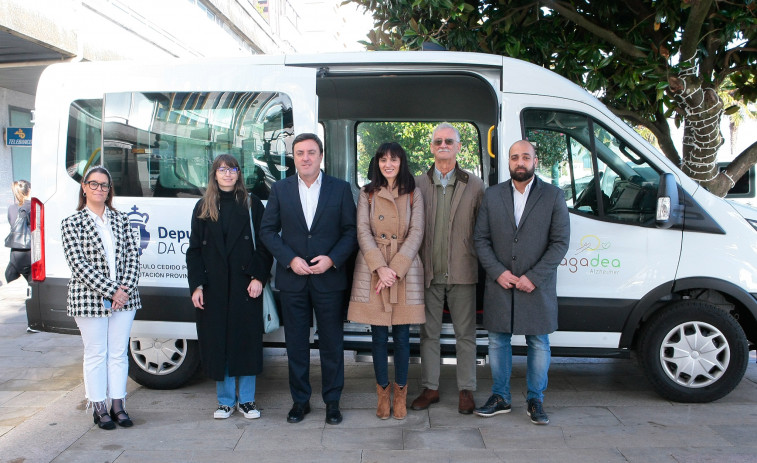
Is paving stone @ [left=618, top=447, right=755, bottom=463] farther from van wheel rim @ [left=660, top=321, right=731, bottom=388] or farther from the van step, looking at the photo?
the van step

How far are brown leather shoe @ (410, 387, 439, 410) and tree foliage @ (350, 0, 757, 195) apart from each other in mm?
3335

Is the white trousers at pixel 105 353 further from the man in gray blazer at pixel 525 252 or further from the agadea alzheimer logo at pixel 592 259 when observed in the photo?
the agadea alzheimer logo at pixel 592 259

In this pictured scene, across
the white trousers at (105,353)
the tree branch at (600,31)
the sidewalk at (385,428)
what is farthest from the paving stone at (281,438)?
the tree branch at (600,31)

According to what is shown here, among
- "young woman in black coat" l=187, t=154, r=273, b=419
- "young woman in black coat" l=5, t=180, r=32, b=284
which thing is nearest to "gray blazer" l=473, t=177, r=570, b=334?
"young woman in black coat" l=187, t=154, r=273, b=419

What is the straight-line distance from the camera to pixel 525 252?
3.96m

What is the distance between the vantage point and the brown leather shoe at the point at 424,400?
433 centimetres

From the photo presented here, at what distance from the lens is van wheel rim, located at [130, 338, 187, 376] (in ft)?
15.3

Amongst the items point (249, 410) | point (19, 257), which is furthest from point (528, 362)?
point (19, 257)

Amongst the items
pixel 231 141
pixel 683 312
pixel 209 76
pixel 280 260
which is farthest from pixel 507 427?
pixel 209 76

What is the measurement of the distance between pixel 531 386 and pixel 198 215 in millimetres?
2421

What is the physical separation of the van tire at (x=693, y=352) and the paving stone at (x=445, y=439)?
4.58 ft

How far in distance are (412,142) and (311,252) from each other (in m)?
2.79

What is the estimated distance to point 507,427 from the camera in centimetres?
403

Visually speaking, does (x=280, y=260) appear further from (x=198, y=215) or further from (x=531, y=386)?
(x=531, y=386)
